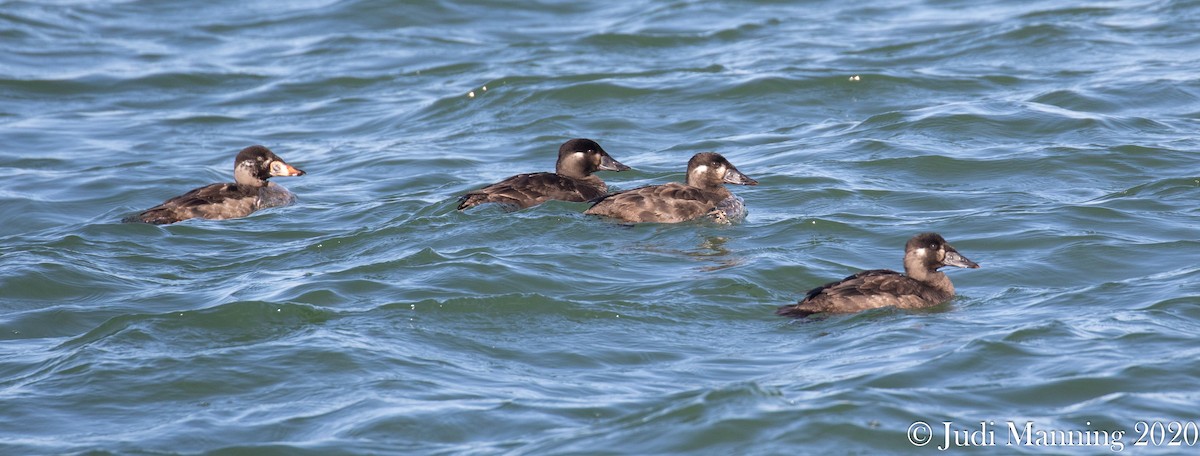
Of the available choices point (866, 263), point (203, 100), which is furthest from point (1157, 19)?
point (203, 100)

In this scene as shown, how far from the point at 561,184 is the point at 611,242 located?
1.26 m

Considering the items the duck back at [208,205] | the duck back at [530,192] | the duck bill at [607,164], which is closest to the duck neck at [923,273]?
the duck back at [530,192]

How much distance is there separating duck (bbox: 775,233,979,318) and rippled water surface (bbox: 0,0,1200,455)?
5.2 inches

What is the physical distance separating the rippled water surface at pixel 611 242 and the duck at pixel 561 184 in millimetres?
151

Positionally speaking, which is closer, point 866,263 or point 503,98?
point 866,263

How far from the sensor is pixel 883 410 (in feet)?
26.1

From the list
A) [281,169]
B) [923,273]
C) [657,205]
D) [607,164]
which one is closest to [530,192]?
[657,205]

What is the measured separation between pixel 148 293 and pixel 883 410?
5.26 metres

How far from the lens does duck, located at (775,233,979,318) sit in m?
9.30

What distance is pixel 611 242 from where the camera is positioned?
1153 cm

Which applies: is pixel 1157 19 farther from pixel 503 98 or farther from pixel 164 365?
pixel 164 365

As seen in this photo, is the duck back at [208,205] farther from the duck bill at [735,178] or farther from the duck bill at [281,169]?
the duck bill at [735,178]

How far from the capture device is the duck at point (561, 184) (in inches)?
482

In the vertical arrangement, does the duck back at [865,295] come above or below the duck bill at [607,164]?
below
